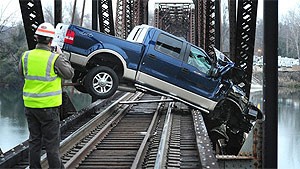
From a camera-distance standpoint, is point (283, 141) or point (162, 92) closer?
point (162, 92)

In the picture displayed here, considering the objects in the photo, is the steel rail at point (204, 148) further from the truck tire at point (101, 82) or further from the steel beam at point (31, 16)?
the steel beam at point (31, 16)

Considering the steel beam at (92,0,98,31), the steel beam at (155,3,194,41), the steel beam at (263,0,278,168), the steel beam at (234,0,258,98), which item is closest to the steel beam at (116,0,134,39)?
the steel beam at (92,0,98,31)

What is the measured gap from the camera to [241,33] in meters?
10.4

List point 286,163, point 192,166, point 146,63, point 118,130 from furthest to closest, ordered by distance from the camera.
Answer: point 286,163 < point 146,63 < point 118,130 < point 192,166

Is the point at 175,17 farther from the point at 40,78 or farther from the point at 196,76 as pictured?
the point at 40,78

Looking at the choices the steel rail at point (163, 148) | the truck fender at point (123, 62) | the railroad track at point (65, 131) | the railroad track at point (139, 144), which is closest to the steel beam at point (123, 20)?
the railroad track at point (65, 131)

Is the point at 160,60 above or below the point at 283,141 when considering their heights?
above

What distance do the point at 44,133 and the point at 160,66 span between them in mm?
5430

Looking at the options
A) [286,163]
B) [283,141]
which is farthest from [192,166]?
[283,141]

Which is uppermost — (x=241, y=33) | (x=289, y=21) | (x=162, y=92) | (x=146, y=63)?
(x=289, y=21)

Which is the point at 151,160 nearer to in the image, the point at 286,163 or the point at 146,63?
the point at 146,63

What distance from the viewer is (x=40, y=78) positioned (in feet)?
15.1

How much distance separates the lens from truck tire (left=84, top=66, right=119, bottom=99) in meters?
9.80

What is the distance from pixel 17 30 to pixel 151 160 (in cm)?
3838
